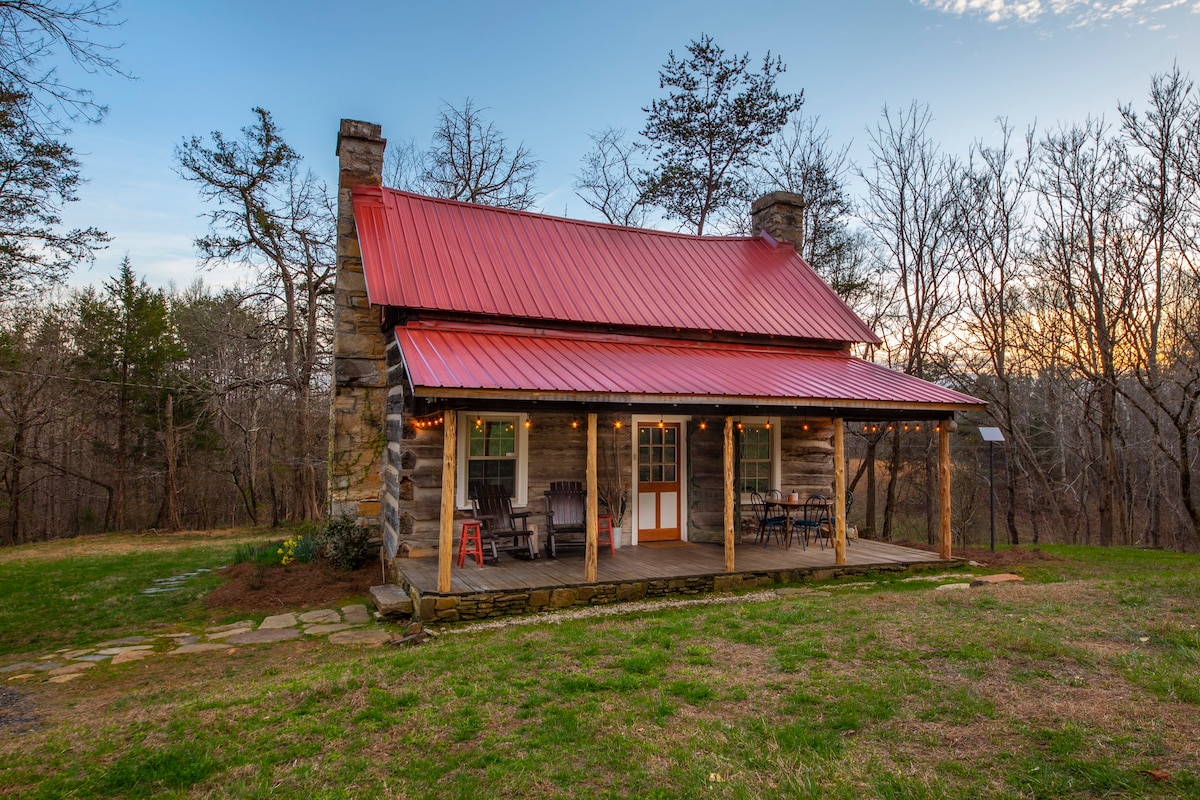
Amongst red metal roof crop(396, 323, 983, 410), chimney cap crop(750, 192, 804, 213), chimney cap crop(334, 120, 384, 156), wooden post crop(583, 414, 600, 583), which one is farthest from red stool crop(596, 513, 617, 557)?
chimney cap crop(750, 192, 804, 213)

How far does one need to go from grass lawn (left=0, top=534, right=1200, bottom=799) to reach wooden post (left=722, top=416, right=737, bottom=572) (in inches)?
79.5

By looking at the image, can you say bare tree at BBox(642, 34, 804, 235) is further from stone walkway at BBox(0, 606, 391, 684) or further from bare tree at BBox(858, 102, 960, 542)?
stone walkway at BBox(0, 606, 391, 684)

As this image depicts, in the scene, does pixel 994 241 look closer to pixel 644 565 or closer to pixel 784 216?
pixel 784 216

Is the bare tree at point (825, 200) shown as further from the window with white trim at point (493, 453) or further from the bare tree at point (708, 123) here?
the window with white trim at point (493, 453)

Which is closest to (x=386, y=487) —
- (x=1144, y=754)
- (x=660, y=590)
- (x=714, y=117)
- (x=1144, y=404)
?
(x=660, y=590)

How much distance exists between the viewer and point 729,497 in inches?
348

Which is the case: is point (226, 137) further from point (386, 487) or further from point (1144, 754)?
point (1144, 754)

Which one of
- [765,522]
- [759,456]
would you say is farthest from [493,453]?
[759,456]

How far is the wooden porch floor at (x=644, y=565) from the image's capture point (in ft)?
25.9

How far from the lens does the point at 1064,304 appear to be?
1647 centimetres

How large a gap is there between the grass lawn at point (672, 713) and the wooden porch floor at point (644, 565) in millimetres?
1196

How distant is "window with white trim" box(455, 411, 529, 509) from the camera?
31.2 feet

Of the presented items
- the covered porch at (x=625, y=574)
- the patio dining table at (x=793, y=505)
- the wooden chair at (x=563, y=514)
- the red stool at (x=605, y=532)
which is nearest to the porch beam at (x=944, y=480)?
the covered porch at (x=625, y=574)

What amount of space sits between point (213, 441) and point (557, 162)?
14.8m
